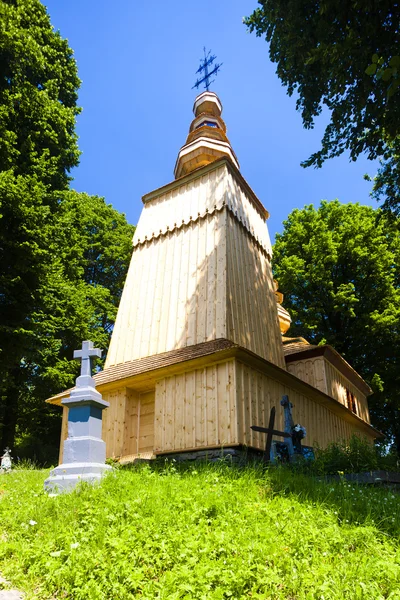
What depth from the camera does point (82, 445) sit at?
24.9 ft

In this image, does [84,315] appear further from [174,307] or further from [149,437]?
[149,437]

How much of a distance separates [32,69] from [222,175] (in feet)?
31.2

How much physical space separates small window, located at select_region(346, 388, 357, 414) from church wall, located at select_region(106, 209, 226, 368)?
10061 millimetres

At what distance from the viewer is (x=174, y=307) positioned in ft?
45.8

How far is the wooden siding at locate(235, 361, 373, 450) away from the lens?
10965 mm

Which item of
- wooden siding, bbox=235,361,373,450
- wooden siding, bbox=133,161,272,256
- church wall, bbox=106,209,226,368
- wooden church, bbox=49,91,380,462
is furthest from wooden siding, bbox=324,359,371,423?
church wall, bbox=106,209,226,368

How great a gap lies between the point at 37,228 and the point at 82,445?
9.19 metres

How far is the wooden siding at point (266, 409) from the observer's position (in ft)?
36.0

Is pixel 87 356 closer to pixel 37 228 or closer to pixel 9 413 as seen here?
pixel 37 228

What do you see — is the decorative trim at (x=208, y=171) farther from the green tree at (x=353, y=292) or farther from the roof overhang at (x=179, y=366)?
the green tree at (x=353, y=292)

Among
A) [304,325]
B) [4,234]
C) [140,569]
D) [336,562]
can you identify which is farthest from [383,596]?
[304,325]

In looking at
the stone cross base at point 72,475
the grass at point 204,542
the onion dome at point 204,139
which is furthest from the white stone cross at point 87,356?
the onion dome at point 204,139

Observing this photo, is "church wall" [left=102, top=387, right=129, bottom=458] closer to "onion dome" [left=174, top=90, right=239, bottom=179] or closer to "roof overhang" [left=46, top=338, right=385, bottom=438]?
"roof overhang" [left=46, top=338, right=385, bottom=438]

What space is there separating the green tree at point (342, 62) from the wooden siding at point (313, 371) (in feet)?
22.1
